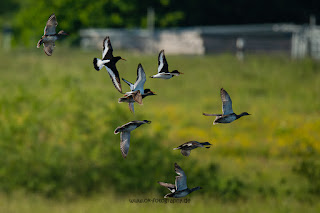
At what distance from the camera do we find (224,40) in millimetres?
57594

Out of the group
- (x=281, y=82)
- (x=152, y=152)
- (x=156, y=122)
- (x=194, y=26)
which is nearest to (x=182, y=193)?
(x=152, y=152)

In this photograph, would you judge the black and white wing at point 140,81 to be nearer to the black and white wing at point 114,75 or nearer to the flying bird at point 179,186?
the black and white wing at point 114,75

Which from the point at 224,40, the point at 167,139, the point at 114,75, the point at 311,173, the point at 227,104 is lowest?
the point at 311,173

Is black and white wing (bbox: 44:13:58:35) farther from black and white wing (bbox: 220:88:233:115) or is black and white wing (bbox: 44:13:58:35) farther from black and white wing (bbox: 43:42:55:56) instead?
black and white wing (bbox: 220:88:233:115)

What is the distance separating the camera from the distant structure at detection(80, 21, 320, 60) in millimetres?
55719

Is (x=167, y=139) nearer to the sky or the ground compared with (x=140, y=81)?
nearer to the ground

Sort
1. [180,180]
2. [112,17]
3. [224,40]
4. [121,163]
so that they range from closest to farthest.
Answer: [180,180] → [121,163] → [224,40] → [112,17]

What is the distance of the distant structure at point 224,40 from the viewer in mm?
55719

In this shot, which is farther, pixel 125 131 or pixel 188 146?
pixel 188 146

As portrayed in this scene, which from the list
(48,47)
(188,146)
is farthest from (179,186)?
(48,47)

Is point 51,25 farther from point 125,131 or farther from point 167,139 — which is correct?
point 167,139

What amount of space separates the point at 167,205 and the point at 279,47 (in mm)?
38348

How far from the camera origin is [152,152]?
77.4 feet

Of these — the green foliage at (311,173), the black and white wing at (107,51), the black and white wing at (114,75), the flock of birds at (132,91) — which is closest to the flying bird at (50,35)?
the flock of birds at (132,91)
